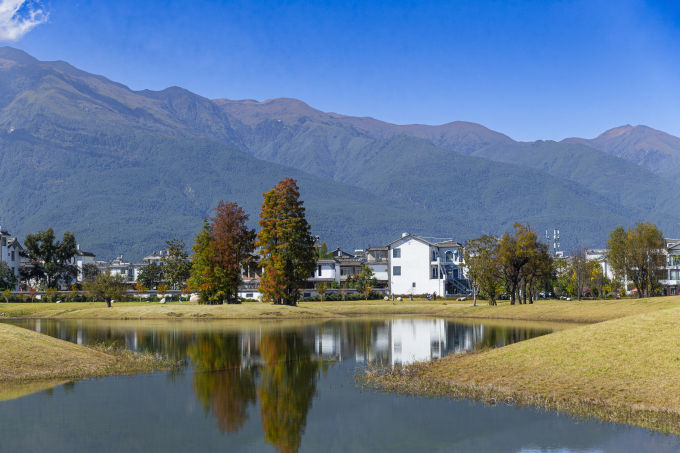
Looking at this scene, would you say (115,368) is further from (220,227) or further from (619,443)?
(220,227)

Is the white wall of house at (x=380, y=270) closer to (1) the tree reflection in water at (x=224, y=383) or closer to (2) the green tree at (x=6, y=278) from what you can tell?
(2) the green tree at (x=6, y=278)

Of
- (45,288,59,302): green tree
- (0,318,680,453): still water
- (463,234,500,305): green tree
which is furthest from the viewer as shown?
(45,288,59,302): green tree

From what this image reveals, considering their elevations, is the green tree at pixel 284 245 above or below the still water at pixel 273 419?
above

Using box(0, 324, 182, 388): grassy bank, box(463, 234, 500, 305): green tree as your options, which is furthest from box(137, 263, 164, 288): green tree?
box(0, 324, 182, 388): grassy bank

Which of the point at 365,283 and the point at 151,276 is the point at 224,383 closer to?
the point at 365,283

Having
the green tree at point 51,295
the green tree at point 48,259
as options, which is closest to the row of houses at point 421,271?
the green tree at point 51,295

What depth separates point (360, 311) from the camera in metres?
82.0

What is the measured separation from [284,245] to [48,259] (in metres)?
63.7

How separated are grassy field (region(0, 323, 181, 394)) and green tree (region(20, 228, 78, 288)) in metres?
92.6

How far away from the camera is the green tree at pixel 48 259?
387ft

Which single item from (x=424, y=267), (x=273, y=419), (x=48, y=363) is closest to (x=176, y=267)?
(x=424, y=267)

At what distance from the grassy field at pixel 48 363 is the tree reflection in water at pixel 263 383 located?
331cm

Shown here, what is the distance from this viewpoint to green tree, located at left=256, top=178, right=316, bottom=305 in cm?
7756

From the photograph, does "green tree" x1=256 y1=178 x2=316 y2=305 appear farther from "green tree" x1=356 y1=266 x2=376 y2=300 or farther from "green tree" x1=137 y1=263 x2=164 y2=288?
"green tree" x1=137 y1=263 x2=164 y2=288
